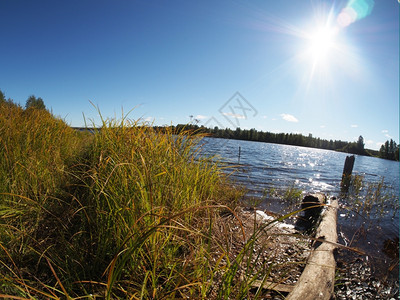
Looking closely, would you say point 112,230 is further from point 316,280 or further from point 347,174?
point 347,174

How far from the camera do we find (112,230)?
1677mm

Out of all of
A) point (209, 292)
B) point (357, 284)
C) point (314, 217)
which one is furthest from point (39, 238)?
point (314, 217)

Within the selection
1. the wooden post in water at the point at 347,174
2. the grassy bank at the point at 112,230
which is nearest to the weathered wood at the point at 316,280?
the grassy bank at the point at 112,230

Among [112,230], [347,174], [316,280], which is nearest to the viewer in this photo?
[112,230]

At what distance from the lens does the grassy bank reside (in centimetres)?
127

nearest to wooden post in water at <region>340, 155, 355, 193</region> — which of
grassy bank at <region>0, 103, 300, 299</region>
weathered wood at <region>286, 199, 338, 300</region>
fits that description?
weathered wood at <region>286, 199, 338, 300</region>

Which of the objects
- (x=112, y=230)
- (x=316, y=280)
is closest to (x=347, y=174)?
(x=316, y=280)

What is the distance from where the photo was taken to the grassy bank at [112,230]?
1270 millimetres

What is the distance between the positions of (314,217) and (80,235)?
494 cm

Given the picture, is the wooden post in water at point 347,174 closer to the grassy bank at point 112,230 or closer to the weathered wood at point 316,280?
the weathered wood at point 316,280

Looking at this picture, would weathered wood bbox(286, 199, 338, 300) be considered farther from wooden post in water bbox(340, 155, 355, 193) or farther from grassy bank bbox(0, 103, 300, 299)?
wooden post in water bbox(340, 155, 355, 193)

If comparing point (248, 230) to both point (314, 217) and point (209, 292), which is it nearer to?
point (209, 292)

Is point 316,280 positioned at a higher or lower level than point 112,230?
lower

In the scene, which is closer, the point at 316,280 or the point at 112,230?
the point at 112,230
